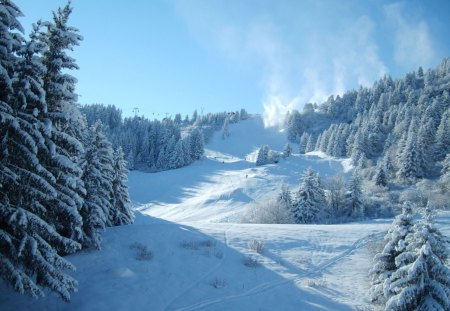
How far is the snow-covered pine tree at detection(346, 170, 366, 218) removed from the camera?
166 ft

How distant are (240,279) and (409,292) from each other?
7.51 meters

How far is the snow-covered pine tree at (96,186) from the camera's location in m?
18.8

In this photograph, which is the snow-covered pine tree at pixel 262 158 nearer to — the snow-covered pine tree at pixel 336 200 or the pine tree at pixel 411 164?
the pine tree at pixel 411 164

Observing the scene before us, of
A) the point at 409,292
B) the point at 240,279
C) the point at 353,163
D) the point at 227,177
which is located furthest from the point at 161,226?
the point at 353,163

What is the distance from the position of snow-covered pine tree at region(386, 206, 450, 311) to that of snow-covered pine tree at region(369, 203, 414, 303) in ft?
2.98

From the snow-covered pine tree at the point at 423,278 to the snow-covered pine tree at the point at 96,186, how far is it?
15055 mm

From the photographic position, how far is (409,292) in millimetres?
12555

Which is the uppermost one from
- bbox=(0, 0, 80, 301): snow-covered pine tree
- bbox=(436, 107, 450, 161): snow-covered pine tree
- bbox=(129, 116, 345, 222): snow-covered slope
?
bbox=(436, 107, 450, 161): snow-covered pine tree

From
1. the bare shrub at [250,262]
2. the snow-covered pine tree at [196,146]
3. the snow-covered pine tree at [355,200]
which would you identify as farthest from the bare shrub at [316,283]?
the snow-covered pine tree at [196,146]

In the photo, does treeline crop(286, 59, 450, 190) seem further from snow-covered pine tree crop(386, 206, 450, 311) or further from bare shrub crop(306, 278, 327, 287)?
snow-covered pine tree crop(386, 206, 450, 311)

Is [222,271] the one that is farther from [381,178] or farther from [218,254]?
[381,178]

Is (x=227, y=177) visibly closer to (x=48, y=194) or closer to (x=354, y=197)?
(x=354, y=197)

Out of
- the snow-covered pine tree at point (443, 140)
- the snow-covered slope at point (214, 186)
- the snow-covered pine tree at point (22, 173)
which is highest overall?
the snow-covered pine tree at point (443, 140)

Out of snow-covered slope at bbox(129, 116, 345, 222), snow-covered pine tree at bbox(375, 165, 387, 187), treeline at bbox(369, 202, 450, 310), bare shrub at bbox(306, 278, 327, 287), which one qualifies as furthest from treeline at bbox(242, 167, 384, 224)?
treeline at bbox(369, 202, 450, 310)
